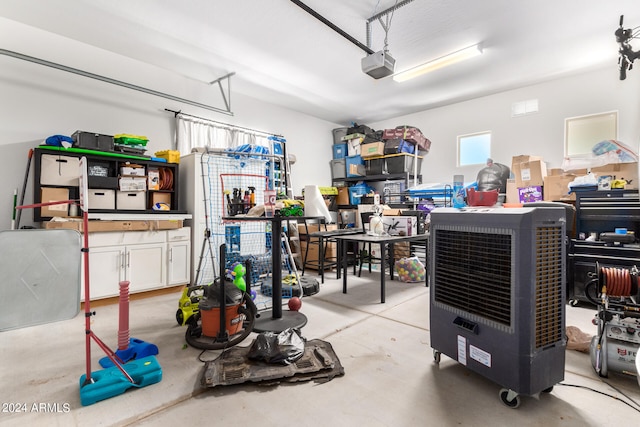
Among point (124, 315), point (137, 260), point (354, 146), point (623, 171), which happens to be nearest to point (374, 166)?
point (354, 146)

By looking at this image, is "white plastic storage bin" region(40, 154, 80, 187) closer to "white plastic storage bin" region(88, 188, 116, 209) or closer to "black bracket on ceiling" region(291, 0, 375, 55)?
"white plastic storage bin" region(88, 188, 116, 209)

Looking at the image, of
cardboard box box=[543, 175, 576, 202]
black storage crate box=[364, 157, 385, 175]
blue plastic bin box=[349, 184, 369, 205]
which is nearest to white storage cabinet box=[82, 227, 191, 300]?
blue plastic bin box=[349, 184, 369, 205]

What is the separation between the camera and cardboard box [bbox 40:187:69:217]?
10.5 ft

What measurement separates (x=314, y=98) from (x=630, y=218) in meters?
4.85

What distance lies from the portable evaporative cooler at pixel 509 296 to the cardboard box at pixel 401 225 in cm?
223

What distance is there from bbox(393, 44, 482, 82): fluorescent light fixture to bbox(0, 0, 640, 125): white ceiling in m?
0.09

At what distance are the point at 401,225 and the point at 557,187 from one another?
2168 mm

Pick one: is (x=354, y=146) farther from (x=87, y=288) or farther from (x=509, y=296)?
(x=87, y=288)

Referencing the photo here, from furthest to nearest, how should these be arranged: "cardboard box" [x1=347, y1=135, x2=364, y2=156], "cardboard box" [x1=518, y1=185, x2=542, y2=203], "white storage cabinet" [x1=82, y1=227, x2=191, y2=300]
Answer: "cardboard box" [x1=347, y1=135, x2=364, y2=156] → "cardboard box" [x1=518, y1=185, x2=542, y2=203] → "white storage cabinet" [x1=82, y1=227, x2=191, y2=300]

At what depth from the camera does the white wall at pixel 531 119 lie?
14.5ft

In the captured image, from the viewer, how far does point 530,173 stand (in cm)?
445

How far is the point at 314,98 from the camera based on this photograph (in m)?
5.82

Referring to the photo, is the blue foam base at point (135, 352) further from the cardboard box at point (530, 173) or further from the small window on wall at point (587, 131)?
the small window on wall at point (587, 131)

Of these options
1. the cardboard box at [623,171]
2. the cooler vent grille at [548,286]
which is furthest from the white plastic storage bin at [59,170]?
the cardboard box at [623,171]
